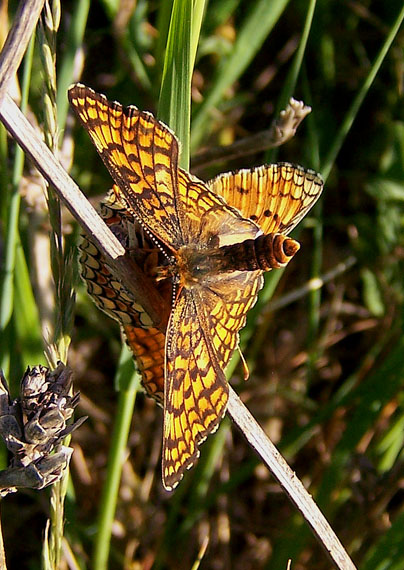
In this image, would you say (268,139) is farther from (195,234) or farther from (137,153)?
(137,153)

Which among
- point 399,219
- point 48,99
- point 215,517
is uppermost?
point 48,99

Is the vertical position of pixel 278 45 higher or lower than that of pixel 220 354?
higher

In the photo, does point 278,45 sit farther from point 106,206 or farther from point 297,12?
point 106,206

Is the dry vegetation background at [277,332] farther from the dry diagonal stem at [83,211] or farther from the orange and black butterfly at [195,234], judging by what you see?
the dry diagonal stem at [83,211]

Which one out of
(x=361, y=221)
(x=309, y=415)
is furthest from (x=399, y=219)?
(x=309, y=415)

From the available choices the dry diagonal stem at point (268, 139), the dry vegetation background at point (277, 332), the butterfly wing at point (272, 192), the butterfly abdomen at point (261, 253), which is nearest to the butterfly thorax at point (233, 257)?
the butterfly abdomen at point (261, 253)

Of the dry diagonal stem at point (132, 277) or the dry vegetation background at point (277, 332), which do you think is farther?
the dry vegetation background at point (277, 332)

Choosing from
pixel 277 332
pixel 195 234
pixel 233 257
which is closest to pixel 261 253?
pixel 233 257

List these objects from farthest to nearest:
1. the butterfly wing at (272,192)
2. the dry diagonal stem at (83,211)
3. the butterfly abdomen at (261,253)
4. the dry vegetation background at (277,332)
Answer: the dry vegetation background at (277,332)
the butterfly wing at (272,192)
the butterfly abdomen at (261,253)
the dry diagonal stem at (83,211)
